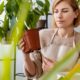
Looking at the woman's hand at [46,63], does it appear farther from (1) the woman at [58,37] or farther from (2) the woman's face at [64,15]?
(2) the woman's face at [64,15]

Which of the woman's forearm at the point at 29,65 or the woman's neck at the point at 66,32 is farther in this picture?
the woman's neck at the point at 66,32

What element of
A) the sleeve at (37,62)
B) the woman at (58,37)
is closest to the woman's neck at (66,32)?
the woman at (58,37)

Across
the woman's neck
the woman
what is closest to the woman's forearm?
the woman

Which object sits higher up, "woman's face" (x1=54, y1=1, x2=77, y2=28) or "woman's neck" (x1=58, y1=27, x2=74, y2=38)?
"woman's face" (x1=54, y1=1, x2=77, y2=28)

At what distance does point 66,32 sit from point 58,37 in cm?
6

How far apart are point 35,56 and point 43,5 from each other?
2.82ft

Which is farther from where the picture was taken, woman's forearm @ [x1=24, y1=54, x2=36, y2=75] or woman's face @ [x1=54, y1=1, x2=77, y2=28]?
woman's face @ [x1=54, y1=1, x2=77, y2=28]

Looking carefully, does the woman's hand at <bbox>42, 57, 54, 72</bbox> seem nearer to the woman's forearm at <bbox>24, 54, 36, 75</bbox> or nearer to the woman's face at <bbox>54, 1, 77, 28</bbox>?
the woman's forearm at <bbox>24, 54, 36, 75</bbox>

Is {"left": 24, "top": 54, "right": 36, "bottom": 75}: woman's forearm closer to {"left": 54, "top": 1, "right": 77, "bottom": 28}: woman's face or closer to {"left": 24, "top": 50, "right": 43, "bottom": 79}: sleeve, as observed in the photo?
{"left": 24, "top": 50, "right": 43, "bottom": 79}: sleeve

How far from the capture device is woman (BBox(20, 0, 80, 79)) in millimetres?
1411

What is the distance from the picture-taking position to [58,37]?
57.4 inches

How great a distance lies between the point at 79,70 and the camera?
214mm

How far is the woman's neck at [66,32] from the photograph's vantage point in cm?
143

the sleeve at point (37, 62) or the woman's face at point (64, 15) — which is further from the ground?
the woman's face at point (64, 15)
